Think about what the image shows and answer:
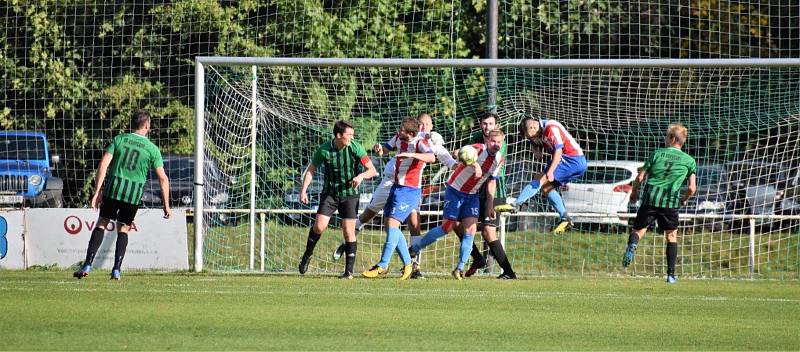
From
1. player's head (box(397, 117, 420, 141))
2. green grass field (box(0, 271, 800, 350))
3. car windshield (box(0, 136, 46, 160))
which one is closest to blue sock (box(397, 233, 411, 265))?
green grass field (box(0, 271, 800, 350))

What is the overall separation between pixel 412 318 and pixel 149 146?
15.9 ft

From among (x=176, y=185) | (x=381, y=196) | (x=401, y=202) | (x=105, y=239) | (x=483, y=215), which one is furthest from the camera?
(x=176, y=185)

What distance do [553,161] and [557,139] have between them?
0.30 metres

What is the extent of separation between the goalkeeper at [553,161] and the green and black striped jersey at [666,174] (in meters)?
1.00

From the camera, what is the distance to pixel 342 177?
14.4 meters

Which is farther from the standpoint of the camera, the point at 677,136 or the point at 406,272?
the point at 677,136

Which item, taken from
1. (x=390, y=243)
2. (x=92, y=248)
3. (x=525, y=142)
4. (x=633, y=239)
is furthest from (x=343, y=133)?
(x=525, y=142)

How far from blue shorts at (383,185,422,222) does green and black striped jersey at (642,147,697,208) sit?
2.80m

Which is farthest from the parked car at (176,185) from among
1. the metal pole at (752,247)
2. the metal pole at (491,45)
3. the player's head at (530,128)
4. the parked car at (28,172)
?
the metal pole at (752,247)

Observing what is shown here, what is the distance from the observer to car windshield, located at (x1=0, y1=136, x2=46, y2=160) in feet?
73.9

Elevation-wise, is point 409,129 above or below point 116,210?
above

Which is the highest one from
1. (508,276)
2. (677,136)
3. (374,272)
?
(677,136)

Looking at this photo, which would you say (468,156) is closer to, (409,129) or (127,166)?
(409,129)

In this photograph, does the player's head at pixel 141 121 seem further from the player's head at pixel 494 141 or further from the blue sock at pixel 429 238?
the player's head at pixel 494 141
